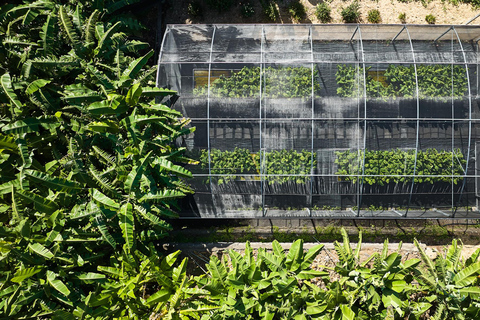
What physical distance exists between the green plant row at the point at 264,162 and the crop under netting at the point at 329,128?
0.09ft

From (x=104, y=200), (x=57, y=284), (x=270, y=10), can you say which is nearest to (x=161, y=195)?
(x=104, y=200)

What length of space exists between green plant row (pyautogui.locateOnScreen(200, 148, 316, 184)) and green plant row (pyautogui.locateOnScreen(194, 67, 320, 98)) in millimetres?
1552

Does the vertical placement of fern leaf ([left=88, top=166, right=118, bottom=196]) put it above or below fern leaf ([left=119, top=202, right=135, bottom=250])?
above

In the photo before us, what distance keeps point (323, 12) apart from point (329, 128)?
4.66 meters

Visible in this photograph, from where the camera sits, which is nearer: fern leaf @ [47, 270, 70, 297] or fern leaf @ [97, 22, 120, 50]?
fern leaf @ [47, 270, 70, 297]

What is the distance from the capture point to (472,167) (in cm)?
716

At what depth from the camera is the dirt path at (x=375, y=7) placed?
916cm

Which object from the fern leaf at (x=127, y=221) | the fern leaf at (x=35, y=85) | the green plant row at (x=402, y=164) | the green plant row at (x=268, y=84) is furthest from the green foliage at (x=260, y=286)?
the fern leaf at (x=35, y=85)

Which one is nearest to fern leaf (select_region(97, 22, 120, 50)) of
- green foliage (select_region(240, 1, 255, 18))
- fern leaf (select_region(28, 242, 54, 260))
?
fern leaf (select_region(28, 242, 54, 260))

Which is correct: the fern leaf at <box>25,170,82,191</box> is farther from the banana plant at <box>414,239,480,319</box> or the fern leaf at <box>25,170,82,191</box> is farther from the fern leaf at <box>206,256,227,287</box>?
the banana plant at <box>414,239,480,319</box>

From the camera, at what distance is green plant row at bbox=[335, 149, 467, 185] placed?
712 centimetres

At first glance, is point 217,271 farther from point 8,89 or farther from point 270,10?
point 270,10

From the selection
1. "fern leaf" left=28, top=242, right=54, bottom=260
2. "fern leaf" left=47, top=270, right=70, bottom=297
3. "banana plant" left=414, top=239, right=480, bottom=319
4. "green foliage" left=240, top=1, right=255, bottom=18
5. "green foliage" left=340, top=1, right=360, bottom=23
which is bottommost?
"banana plant" left=414, top=239, right=480, bottom=319

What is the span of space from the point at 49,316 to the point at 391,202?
889 centimetres
